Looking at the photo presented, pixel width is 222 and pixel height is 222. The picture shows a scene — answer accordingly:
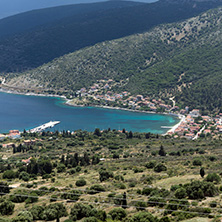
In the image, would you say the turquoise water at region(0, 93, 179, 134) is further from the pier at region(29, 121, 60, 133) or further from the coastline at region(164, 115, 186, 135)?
the pier at region(29, 121, 60, 133)

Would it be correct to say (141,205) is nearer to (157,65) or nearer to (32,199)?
(32,199)

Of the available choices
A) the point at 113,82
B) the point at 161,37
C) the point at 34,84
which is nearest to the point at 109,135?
the point at 113,82

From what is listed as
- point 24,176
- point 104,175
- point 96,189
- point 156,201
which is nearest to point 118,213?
point 156,201

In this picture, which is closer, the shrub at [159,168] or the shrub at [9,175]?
the shrub at [159,168]

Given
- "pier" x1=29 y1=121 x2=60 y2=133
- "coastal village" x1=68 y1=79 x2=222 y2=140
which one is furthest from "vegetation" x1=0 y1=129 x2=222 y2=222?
"pier" x1=29 y1=121 x2=60 y2=133

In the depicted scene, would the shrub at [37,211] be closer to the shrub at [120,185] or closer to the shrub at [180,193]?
the shrub at [120,185]

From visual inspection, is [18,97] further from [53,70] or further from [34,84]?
[53,70]

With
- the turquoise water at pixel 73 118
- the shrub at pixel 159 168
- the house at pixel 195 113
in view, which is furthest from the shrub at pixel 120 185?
the house at pixel 195 113

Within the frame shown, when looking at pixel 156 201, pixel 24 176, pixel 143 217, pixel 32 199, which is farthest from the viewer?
pixel 24 176
